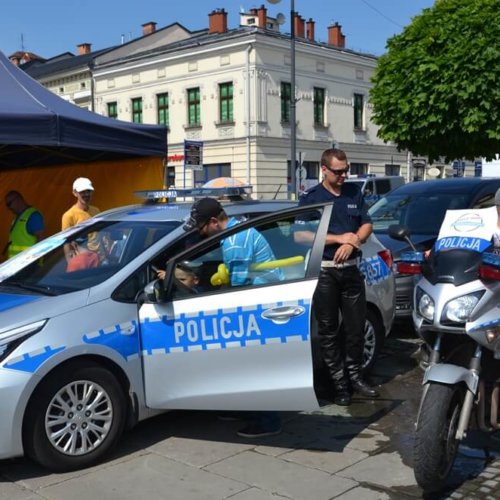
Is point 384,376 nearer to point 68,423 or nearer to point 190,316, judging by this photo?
point 190,316

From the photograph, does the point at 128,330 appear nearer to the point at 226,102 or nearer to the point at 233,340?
the point at 233,340

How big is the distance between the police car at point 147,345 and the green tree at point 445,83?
9648mm

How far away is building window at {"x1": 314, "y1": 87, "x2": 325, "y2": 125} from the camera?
3706cm

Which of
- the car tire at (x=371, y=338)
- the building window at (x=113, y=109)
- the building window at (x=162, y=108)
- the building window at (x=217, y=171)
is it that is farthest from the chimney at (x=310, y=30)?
the car tire at (x=371, y=338)

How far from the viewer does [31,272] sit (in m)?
4.85

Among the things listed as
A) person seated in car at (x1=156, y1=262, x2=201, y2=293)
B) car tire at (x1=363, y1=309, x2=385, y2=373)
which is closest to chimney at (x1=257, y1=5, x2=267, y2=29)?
car tire at (x1=363, y1=309, x2=385, y2=373)

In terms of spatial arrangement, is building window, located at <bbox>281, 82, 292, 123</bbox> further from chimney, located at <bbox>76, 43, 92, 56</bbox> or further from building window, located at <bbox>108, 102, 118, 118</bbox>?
chimney, located at <bbox>76, 43, 92, 56</bbox>

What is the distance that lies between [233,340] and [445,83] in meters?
10.4

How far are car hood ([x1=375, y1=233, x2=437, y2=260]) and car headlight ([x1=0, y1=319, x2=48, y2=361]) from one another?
14.2 ft

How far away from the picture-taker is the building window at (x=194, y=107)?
36.4 m

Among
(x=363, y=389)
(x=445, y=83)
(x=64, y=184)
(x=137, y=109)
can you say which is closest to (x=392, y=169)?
(x=137, y=109)

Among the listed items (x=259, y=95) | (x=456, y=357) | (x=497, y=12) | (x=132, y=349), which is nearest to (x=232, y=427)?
(x=132, y=349)

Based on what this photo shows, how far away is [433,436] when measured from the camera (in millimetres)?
3432

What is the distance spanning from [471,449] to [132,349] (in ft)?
7.25
